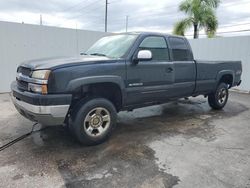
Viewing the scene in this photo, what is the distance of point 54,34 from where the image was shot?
9906mm

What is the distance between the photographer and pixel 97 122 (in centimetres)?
411

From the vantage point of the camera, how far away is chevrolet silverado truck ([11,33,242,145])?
3.58 metres

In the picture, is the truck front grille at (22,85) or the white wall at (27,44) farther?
the white wall at (27,44)

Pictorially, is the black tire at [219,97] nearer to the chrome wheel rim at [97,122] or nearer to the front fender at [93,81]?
the front fender at [93,81]

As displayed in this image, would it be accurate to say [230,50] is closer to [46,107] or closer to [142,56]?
[142,56]

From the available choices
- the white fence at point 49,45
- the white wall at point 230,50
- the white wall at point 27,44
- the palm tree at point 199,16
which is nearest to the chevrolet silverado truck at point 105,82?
the white fence at point 49,45

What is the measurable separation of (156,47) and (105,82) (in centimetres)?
157

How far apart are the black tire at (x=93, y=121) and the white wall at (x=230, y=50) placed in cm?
823

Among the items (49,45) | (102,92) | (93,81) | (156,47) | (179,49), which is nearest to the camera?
(93,81)

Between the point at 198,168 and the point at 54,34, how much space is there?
8.22 m

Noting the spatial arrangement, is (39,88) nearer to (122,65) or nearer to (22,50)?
(122,65)

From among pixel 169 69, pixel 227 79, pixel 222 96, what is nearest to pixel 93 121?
pixel 169 69

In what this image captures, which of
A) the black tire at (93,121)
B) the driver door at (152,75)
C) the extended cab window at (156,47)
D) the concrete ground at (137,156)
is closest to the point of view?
the concrete ground at (137,156)

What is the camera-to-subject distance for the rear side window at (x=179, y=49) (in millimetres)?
5406
